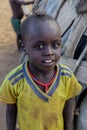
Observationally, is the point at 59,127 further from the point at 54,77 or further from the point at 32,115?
the point at 54,77

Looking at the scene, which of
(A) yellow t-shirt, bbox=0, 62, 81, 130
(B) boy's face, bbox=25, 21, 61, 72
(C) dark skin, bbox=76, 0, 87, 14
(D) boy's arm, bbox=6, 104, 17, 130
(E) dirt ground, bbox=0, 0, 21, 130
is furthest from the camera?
(E) dirt ground, bbox=0, 0, 21, 130

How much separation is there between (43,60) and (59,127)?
1.95ft

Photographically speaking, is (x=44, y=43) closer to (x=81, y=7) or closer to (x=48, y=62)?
(x=48, y=62)

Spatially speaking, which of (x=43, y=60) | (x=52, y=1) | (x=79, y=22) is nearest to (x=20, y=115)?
(x=43, y=60)

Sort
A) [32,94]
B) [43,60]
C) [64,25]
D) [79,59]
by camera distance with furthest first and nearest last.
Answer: [64,25], [79,59], [32,94], [43,60]

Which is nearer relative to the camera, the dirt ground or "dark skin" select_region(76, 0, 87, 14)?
"dark skin" select_region(76, 0, 87, 14)

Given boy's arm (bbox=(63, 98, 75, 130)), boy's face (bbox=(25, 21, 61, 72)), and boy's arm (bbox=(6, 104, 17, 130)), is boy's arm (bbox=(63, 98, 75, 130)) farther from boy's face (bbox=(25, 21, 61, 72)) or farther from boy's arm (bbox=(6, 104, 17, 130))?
boy's face (bbox=(25, 21, 61, 72))

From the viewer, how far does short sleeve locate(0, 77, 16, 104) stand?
2059mm

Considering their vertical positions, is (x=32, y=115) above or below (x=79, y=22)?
below

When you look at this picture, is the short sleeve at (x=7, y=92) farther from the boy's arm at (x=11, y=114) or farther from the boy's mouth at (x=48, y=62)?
the boy's mouth at (x=48, y=62)

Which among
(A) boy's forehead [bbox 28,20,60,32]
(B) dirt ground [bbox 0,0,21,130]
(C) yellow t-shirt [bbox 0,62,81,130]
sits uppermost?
(A) boy's forehead [bbox 28,20,60,32]

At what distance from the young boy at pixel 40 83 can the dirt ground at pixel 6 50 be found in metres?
1.67

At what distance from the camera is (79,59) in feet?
9.21

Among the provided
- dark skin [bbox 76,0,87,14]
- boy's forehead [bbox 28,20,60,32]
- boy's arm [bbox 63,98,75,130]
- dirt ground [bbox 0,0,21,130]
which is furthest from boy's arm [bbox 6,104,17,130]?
dirt ground [bbox 0,0,21,130]
